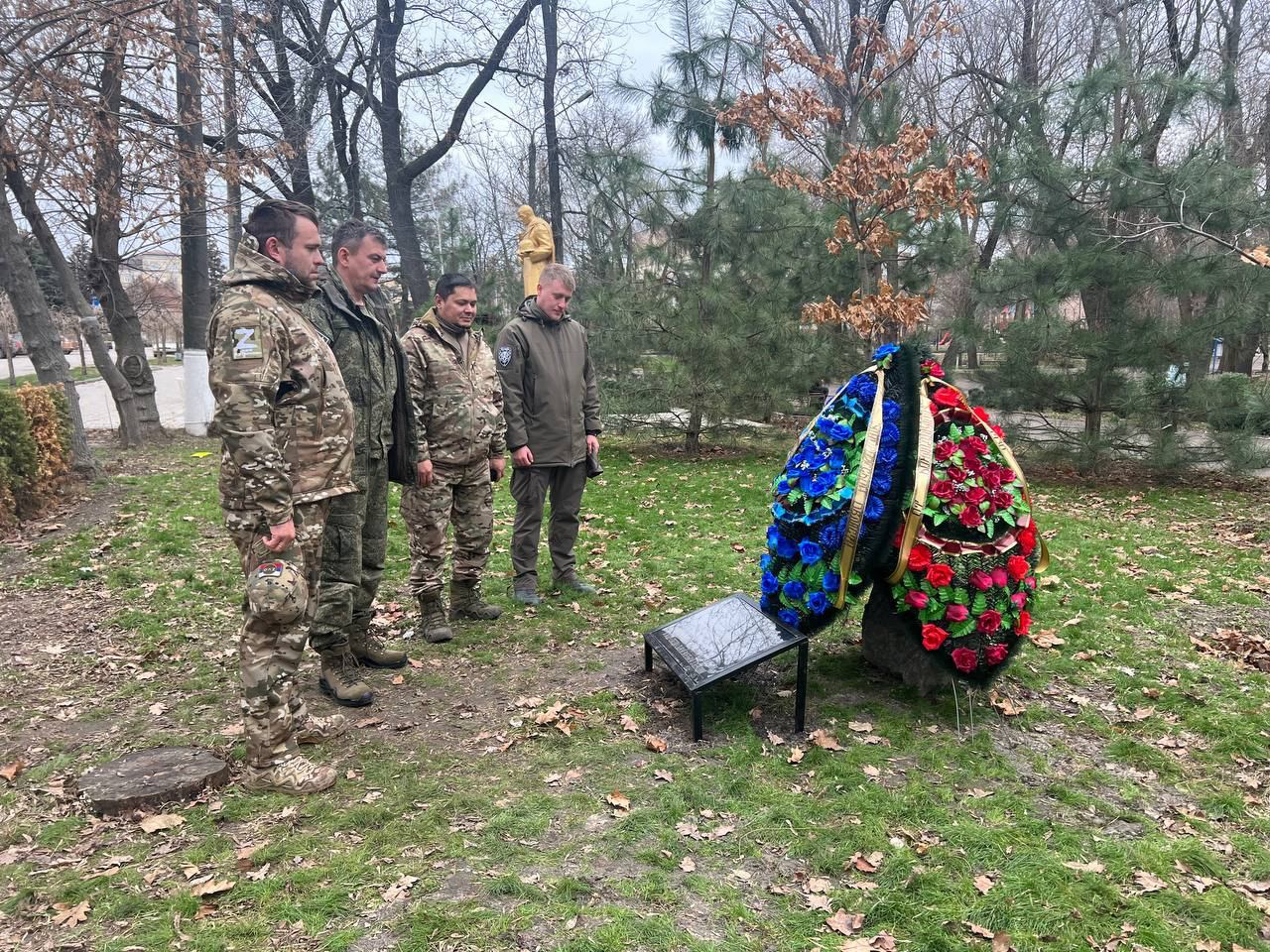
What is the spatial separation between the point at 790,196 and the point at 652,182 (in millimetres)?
2245

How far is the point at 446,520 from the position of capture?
4840 mm

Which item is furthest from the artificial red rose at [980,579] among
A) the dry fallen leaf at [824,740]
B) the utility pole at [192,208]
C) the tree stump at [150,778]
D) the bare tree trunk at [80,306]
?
the bare tree trunk at [80,306]

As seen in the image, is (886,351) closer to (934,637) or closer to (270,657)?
(934,637)

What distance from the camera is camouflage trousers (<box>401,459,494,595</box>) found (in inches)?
188

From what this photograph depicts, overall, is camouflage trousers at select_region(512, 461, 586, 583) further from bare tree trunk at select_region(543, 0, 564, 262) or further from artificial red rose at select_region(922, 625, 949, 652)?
bare tree trunk at select_region(543, 0, 564, 262)

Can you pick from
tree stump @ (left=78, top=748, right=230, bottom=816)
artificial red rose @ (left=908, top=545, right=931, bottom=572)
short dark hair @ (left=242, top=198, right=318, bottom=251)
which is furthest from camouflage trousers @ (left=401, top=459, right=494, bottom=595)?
artificial red rose @ (left=908, top=545, right=931, bottom=572)

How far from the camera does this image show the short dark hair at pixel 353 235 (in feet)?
12.6

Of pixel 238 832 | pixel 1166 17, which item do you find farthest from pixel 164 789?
pixel 1166 17

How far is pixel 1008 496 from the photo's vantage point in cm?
373

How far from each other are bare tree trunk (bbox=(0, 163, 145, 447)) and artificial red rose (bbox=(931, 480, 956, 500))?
1175cm

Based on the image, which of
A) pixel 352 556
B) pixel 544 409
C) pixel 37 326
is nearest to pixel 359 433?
pixel 352 556

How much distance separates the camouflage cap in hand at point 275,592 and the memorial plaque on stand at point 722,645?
1.71 m

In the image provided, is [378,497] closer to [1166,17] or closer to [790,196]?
[790,196]

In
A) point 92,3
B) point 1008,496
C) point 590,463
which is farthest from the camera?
point 92,3
